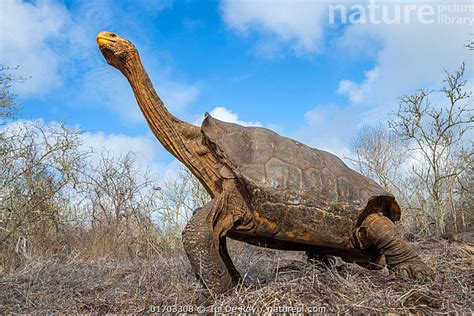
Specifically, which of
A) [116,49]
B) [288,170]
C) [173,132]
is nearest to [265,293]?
[288,170]

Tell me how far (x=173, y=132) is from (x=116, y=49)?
1.29 metres

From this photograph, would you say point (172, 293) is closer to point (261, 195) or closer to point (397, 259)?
point (261, 195)

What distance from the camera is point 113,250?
10.0 metres

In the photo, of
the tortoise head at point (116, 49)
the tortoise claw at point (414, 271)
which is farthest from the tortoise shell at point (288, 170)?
the tortoise head at point (116, 49)

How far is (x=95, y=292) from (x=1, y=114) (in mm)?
8377

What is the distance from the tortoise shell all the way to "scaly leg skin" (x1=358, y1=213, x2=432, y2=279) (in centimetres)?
18

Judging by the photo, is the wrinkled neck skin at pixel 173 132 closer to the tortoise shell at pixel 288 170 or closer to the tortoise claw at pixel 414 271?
the tortoise shell at pixel 288 170

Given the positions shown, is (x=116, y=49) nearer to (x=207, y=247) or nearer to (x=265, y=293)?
(x=207, y=247)

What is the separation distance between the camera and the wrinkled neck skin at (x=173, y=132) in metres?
4.46

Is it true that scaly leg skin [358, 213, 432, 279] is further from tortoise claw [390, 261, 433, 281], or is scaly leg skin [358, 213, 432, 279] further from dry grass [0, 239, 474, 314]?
dry grass [0, 239, 474, 314]

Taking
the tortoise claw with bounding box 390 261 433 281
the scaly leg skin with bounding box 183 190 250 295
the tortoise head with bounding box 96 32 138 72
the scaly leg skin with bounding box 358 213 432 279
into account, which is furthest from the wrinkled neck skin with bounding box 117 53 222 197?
the tortoise claw with bounding box 390 261 433 281

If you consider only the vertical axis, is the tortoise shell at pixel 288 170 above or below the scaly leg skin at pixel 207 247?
above

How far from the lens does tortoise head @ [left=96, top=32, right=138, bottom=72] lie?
4.52 m

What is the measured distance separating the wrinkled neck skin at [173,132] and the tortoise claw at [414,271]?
2.49m
